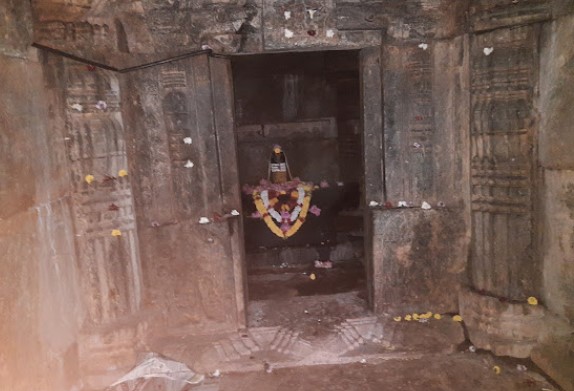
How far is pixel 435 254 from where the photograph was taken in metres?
4.27

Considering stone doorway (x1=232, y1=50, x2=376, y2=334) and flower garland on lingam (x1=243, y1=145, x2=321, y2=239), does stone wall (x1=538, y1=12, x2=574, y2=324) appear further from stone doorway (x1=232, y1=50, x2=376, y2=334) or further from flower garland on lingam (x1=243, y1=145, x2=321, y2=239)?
flower garland on lingam (x1=243, y1=145, x2=321, y2=239)

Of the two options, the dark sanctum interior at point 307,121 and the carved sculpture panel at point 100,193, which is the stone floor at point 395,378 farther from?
the dark sanctum interior at point 307,121

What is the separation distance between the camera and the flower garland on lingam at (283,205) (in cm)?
607

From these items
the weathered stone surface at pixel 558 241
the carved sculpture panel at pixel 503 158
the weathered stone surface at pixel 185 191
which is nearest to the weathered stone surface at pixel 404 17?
the carved sculpture panel at pixel 503 158

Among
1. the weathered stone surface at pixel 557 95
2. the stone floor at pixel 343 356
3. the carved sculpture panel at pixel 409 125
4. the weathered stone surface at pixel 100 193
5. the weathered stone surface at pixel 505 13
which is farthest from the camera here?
the carved sculpture panel at pixel 409 125

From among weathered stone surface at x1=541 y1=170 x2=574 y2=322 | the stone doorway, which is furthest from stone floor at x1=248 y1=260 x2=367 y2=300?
weathered stone surface at x1=541 y1=170 x2=574 y2=322

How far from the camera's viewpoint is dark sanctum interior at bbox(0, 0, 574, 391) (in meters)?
3.54

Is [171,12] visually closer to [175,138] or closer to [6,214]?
[175,138]

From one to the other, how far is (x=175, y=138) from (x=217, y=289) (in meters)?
1.41

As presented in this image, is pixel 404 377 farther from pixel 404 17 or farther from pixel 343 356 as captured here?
pixel 404 17

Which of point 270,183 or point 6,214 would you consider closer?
point 6,214

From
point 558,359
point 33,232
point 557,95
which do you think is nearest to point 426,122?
point 557,95

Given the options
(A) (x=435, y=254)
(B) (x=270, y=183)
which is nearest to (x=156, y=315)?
(A) (x=435, y=254)

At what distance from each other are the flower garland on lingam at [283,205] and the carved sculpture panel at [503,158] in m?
2.57
